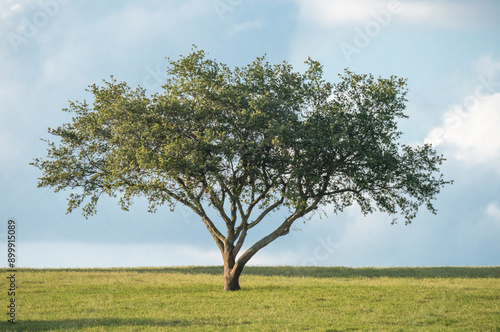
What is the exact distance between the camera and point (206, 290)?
118 feet

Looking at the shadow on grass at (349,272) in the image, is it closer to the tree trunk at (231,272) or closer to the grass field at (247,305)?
the grass field at (247,305)

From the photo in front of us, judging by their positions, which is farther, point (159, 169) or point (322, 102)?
point (322, 102)

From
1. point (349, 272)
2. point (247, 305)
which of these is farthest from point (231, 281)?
point (349, 272)

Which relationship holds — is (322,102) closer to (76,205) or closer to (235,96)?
(235,96)

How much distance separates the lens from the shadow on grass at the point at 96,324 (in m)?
22.6

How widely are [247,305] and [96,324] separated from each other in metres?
8.28

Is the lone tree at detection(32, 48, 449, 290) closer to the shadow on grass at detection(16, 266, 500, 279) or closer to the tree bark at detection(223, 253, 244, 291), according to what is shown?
the tree bark at detection(223, 253, 244, 291)

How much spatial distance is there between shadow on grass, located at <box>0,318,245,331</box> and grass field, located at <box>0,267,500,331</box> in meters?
0.04

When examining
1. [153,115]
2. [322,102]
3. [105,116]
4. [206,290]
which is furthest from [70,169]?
[322,102]

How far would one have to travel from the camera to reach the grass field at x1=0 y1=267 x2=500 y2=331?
74.6 feet

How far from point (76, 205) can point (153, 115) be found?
9690 mm

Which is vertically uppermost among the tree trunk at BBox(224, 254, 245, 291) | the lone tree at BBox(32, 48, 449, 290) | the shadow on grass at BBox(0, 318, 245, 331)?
the lone tree at BBox(32, 48, 449, 290)

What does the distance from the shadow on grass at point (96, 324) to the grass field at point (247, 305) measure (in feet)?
0.15

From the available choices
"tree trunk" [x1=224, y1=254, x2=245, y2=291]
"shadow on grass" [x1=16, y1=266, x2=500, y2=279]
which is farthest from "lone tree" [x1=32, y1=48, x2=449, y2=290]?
"shadow on grass" [x1=16, y1=266, x2=500, y2=279]
